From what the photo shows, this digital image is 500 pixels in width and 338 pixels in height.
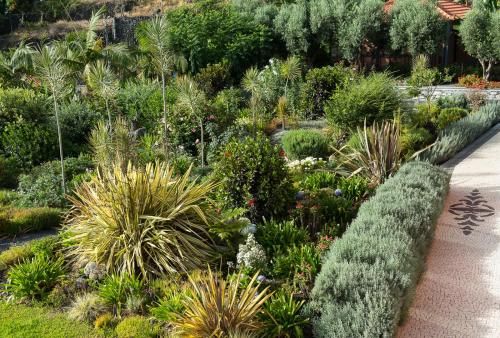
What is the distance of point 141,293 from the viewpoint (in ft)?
16.7

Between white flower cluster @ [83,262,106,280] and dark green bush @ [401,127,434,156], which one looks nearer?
white flower cluster @ [83,262,106,280]

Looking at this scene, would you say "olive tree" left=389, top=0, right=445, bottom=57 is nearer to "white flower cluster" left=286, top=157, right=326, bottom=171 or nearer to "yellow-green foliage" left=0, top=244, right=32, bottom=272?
"white flower cluster" left=286, top=157, right=326, bottom=171

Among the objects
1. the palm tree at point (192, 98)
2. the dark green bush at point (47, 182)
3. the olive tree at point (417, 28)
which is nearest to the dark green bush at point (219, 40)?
the olive tree at point (417, 28)

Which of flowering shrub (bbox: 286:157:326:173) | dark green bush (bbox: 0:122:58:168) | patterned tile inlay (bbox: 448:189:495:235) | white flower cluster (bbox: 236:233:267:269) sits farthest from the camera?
dark green bush (bbox: 0:122:58:168)

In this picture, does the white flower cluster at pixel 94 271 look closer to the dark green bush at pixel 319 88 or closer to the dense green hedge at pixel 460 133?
the dense green hedge at pixel 460 133

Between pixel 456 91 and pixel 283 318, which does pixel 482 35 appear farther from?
pixel 283 318

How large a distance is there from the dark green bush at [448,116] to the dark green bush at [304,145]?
118 inches

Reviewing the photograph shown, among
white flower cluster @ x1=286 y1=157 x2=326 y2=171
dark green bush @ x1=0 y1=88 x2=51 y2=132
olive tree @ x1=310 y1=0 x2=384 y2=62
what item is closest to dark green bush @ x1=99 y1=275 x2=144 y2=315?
white flower cluster @ x1=286 y1=157 x2=326 y2=171

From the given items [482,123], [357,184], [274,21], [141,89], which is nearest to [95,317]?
[357,184]

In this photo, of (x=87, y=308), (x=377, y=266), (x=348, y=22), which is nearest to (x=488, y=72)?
(x=348, y=22)

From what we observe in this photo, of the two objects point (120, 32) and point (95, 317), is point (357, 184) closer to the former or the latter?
point (95, 317)

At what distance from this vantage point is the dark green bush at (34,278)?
5.30 m

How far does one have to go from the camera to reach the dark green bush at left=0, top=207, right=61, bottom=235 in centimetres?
720

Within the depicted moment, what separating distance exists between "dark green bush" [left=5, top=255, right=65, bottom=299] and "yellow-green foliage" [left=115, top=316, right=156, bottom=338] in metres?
1.15
